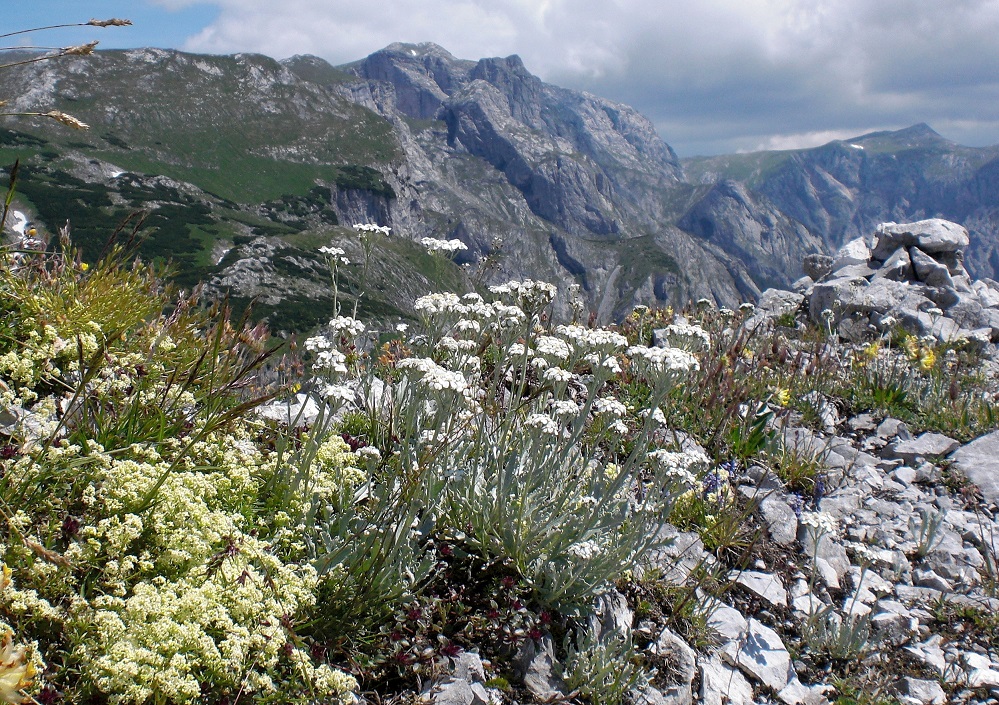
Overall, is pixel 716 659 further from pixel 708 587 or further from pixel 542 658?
pixel 542 658

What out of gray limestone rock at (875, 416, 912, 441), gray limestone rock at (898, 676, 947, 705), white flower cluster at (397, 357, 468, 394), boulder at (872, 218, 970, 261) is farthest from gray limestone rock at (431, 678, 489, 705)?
boulder at (872, 218, 970, 261)

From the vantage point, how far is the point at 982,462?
770 centimetres

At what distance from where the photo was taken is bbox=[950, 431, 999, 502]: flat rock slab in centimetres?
733

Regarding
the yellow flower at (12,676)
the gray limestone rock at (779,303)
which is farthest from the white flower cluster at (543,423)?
the gray limestone rock at (779,303)

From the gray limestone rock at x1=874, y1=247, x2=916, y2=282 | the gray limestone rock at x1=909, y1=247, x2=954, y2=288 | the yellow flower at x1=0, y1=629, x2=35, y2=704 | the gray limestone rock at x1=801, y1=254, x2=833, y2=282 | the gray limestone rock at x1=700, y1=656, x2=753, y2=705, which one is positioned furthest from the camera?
the gray limestone rock at x1=801, y1=254, x2=833, y2=282

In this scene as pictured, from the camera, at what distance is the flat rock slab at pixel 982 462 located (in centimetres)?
733

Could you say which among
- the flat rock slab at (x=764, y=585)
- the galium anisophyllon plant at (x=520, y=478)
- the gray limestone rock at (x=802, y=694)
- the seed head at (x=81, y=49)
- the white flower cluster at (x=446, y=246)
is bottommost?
the gray limestone rock at (x=802, y=694)

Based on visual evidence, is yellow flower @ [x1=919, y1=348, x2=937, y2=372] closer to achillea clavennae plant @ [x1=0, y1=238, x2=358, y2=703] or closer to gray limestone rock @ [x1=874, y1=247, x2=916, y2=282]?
gray limestone rock @ [x1=874, y1=247, x2=916, y2=282]

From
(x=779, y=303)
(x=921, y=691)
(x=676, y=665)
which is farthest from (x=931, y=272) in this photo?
(x=676, y=665)

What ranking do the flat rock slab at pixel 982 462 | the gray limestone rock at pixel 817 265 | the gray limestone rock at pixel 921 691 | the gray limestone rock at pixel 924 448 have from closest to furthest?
the gray limestone rock at pixel 921 691, the flat rock slab at pixel 982 462, the gray limestone rock at pixel 924 448, the gray limestone rock at pixel 817 265

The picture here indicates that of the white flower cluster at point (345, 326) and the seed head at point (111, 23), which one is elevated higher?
the seed head at point (111, 23)

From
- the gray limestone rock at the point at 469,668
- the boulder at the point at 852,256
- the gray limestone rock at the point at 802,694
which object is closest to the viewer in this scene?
the gray limestone rock at the point at 469,668

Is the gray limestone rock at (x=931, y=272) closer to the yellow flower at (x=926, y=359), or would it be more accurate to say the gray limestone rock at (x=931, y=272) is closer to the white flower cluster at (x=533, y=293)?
the yellow flower at (x=926, y=359)

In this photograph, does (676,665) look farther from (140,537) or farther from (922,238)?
(922,238)
